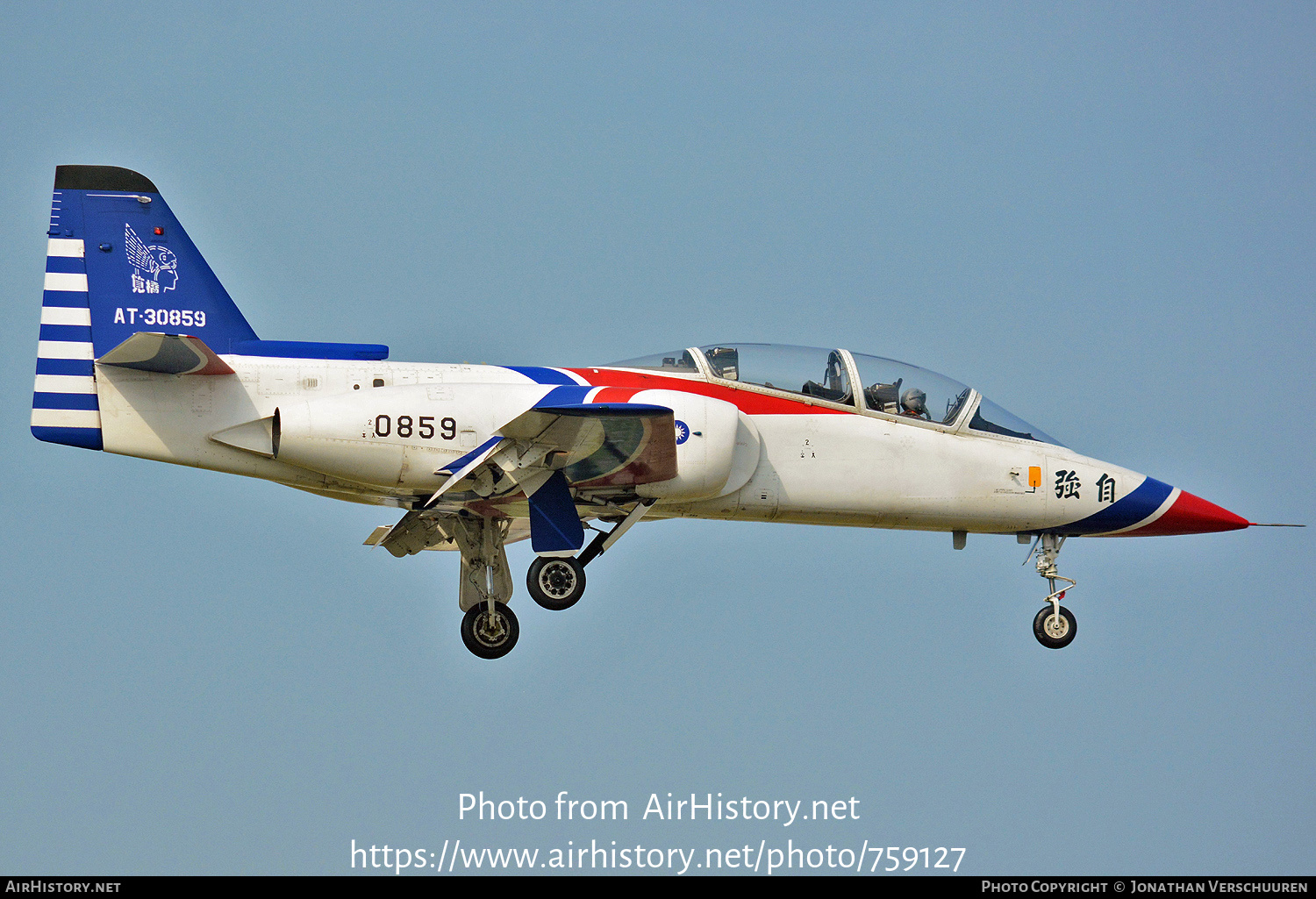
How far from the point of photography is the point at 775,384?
17250 mm

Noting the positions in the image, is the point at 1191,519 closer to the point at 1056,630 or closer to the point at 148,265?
the point at 1056,630

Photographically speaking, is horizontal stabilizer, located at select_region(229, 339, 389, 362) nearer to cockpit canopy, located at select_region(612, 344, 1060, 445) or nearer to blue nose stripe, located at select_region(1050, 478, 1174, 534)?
cockpit canopy, located at select_region(612, 344, 1060, 445)

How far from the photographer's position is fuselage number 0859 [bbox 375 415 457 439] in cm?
1541

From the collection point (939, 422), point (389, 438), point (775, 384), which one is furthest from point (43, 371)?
point (939, 422)

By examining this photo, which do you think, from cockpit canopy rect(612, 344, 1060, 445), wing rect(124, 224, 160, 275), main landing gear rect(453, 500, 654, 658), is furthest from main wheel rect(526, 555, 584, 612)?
wing rect(124, 224, 160, 275)

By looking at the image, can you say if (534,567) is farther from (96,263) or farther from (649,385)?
(96,263)

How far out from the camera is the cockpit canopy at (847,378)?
17250 mm

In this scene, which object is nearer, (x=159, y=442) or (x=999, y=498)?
(x=159, y=442)

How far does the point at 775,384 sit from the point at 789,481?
1150 millimetres

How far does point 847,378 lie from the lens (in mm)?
17500

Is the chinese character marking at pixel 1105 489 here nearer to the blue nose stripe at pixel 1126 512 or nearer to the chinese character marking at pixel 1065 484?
the blue nose stripe at pixel 1126 512

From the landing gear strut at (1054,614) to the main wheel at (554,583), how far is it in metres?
6.24

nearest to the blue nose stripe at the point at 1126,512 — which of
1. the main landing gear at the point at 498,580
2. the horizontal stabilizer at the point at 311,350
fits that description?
the main landing gear at the point at 498,580

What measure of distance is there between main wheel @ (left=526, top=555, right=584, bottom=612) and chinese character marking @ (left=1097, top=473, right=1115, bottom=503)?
22.0ft
